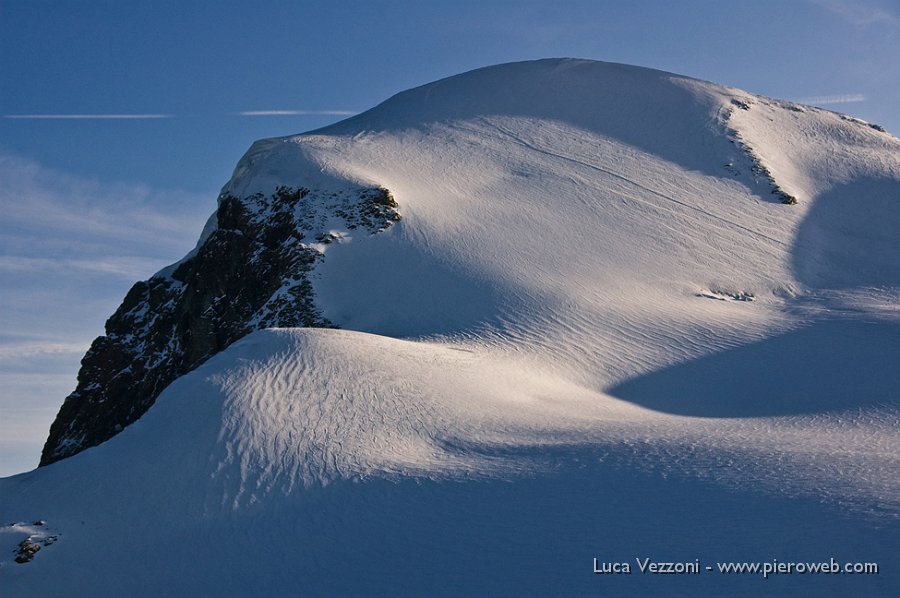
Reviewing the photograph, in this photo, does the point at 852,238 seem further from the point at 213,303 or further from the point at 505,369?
the point at 213,303

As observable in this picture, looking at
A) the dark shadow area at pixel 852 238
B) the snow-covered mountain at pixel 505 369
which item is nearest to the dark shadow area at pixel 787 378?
the snow-covered mountain at pixel 505 369

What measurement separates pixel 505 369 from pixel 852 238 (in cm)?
1756

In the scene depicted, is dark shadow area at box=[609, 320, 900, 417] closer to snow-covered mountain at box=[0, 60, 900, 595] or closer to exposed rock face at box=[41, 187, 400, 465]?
snow-covered mountain at box=[0, 60, 900, 595]

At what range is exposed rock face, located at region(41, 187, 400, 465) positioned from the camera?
23109mm

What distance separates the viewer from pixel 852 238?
28.6 meters

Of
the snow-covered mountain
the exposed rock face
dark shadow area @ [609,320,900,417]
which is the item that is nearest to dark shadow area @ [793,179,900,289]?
the snow-covered mountain

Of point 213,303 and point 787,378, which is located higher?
point 213,303

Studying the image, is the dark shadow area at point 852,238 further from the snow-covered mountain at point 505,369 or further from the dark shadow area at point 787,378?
the dark shadow area at point 787,378

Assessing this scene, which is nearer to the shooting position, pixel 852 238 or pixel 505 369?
pixel 505 369

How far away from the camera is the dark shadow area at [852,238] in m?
25.9

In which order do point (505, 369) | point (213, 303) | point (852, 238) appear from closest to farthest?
point (505, 369) → point (213, 303) → point (852, 238)

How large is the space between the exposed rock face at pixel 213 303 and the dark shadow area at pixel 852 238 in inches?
561

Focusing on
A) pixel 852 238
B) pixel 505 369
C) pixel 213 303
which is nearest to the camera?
pixel 505 369

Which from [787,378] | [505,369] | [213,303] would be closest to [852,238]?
[787,378]
